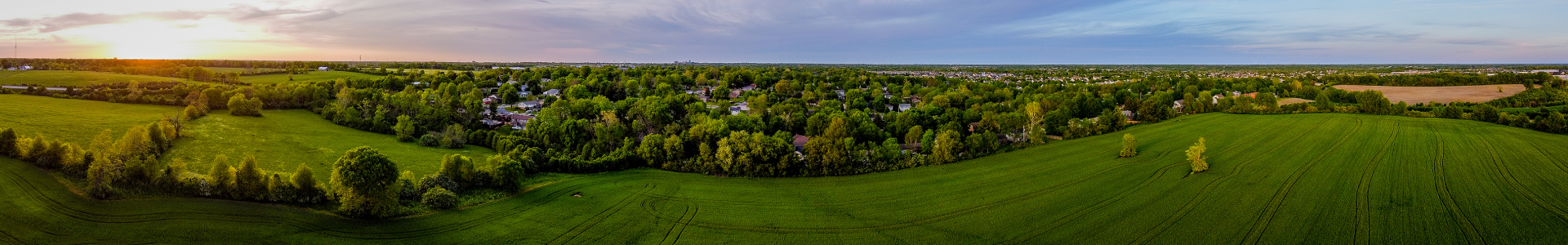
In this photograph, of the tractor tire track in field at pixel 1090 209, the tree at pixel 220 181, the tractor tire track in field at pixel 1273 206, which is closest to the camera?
the tractor tire track in field at pixel 1273 206

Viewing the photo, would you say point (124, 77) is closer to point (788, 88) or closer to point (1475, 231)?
point (788, 88)

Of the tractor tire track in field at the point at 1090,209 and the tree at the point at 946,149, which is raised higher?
the tree at the point at 946,149

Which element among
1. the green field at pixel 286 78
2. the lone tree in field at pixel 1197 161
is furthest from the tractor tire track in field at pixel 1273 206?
the green field at pixel 286 78

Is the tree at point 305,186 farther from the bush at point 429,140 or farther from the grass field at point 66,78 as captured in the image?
the grass field at point 66,78

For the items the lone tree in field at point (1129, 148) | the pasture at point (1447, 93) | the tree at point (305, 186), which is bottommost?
the tree at point (305, 186)

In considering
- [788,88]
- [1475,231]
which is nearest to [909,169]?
[1475,231]

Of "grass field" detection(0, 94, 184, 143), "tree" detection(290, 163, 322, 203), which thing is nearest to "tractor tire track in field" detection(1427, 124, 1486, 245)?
"tree" detection(290, 163, 322, 203)
